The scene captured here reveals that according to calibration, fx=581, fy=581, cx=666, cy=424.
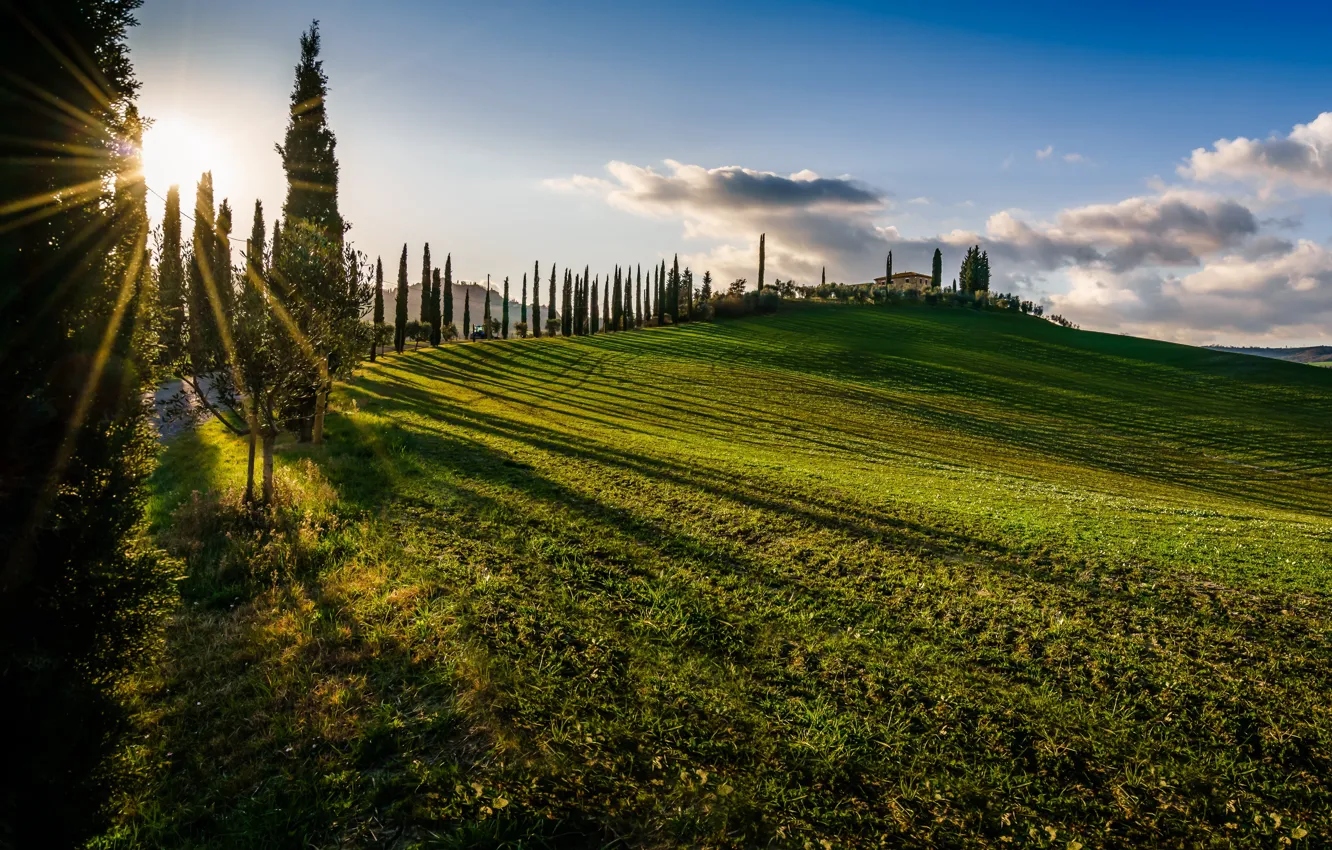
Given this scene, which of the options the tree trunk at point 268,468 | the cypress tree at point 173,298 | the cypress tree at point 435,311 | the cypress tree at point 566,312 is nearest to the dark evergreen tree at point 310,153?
A: the cypress tree at point 173,298

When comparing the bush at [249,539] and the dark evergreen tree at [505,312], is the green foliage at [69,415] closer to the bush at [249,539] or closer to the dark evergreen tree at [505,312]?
the bush at [249,539]

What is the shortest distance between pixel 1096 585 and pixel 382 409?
3180 cm

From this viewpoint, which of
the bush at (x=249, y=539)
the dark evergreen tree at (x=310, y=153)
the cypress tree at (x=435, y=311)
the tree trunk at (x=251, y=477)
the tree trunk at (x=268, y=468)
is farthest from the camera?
the cypress tree at (x=435, y=311)

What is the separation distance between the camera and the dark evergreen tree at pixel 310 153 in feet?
92.3

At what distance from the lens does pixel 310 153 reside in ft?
Result: 93.2

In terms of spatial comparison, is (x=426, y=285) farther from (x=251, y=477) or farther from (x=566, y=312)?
(x=251, y=477)

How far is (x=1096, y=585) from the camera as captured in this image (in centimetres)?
1072

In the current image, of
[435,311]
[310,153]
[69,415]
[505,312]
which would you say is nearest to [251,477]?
[69,415]

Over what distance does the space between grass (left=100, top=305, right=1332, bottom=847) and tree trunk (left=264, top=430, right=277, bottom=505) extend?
734 mm

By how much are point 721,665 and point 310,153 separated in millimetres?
31862

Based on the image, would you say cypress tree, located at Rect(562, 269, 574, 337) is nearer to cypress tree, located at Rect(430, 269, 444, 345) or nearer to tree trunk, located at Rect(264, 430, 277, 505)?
cypress tree, located at Rect(430, 269, 444, 345)

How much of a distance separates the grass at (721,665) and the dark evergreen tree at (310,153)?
14.1m

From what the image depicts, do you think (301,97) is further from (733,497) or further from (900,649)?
(900,649)

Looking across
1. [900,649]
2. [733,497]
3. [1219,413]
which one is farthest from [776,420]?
[1219,413]
